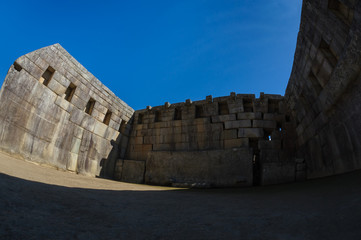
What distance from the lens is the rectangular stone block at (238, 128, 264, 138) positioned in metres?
8.67

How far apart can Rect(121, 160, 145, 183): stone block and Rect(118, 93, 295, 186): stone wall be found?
142 mm

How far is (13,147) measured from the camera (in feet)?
20.6

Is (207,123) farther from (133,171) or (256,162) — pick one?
(133,171)

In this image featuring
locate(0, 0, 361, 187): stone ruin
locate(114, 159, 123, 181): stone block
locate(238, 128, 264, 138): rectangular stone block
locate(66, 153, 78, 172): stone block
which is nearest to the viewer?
locate(0, 0, 361, 187): stone ruin

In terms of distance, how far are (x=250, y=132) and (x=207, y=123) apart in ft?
6.33

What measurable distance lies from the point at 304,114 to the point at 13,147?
366 inches

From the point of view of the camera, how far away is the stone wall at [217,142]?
805cm

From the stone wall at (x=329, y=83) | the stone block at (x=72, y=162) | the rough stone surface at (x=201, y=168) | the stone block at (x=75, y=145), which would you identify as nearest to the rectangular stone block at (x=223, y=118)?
the rough stone surface at (x=201, y=168)

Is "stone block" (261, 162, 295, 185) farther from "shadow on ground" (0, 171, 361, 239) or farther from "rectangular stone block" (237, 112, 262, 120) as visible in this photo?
"shadow on ground" (0, 171, 361, 239)

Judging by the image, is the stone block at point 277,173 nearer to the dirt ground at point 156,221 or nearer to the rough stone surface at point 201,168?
the rough stone surface at point 201,168

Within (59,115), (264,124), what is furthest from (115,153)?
(264,124)

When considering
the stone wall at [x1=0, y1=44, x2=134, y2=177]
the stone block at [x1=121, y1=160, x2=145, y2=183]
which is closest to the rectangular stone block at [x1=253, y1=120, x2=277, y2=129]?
the stone block at [x1=121, y1=160, x2=145, y2=183]

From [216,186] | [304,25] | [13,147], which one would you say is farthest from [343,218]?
[13,147]

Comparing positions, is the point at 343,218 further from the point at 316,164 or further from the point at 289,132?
the point at 289,132
